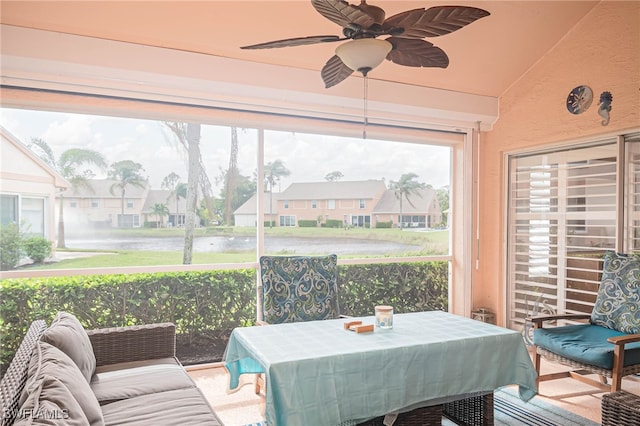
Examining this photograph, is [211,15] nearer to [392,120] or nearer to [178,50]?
[178,50]

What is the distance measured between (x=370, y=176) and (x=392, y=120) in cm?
66

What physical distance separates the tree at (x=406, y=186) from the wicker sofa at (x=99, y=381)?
124 inches

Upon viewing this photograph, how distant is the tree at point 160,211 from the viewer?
13.9 feet

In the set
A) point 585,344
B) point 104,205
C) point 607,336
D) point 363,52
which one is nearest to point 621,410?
point 585,344

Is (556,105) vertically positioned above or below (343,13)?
above

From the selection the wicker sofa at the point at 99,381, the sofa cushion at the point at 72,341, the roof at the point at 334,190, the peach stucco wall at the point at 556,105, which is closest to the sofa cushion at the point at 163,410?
the wicker sofa at the point at 99,381

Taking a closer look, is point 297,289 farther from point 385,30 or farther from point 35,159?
point 35,159

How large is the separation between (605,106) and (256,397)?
154 inches

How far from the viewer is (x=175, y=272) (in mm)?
4246

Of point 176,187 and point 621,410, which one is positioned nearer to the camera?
point 621,410

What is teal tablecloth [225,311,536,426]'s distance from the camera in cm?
224

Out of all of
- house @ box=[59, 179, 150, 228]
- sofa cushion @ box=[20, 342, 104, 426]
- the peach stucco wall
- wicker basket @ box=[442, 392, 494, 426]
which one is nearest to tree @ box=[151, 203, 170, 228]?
house @ box=[59, 179, 150, 228]

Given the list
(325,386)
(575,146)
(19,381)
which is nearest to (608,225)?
(575,146)

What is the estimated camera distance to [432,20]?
222 cm
